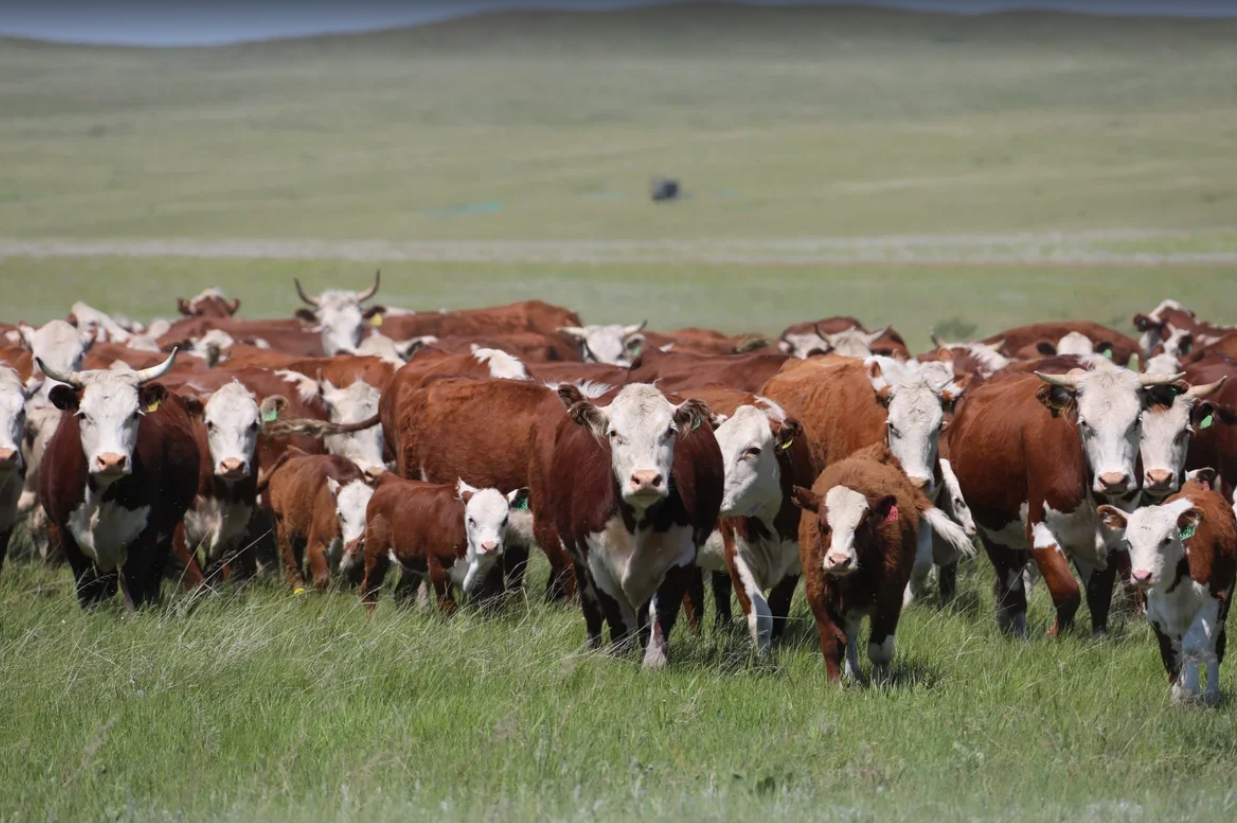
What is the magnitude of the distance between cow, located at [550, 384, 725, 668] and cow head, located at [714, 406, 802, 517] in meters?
0.20

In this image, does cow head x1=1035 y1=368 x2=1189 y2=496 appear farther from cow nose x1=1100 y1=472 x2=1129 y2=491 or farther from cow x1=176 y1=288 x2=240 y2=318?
cow x1=176 y1=288 x2=240 y2=318

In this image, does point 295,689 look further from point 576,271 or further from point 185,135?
point 185,135

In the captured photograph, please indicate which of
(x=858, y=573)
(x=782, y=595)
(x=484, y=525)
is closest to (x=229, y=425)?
(x=484, y=525)

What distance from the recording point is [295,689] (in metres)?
7.00

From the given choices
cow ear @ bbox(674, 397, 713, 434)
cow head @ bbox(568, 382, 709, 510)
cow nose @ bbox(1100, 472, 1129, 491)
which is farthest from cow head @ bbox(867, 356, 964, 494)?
cow head @ bbox(568, 382, 709, 510)

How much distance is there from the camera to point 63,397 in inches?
354

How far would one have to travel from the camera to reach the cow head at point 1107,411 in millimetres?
8367

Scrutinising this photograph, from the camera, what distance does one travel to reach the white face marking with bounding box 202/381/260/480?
10289 mm

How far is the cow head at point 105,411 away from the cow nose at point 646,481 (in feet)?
10.2

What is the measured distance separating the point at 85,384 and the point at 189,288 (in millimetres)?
32697

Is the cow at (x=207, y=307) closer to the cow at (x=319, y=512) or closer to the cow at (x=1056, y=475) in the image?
the cow at (x=319, y=512)

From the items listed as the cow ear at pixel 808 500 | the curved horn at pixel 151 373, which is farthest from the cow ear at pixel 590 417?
the curved horn at pixel 151 373

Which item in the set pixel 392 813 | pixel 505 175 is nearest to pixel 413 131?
pixel 505 175

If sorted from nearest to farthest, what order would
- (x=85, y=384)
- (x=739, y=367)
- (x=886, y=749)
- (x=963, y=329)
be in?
(x=886, y=749)
(x=85, y=384)
(x=739, y=367)
(x=963, y=329)
